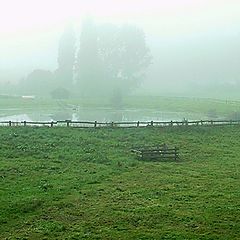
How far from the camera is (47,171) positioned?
105 ft

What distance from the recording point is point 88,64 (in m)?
100

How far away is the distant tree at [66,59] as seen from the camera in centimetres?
10788

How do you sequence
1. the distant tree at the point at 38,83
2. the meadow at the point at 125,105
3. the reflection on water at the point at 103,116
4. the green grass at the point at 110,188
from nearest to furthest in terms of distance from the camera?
the green grass at the point at 110,188 → the reflection on water at the point at 103,116 → the meadow at the point at 125,105 → the distant tree at the point at 38,83

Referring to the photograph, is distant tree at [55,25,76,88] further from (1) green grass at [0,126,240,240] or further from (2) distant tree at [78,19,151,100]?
(1) green grass at [0,126,240,240]

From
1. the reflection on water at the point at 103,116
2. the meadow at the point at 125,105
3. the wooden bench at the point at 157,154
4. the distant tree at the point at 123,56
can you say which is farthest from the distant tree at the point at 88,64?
the wooden bench at the point at 157,154

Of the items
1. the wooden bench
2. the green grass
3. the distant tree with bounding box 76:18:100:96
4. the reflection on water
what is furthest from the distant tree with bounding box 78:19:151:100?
the wooden bench

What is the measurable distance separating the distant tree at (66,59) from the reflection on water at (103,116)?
88.1 ft

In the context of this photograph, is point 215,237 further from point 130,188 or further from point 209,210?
point 130,188

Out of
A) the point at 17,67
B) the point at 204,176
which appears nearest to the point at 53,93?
the point at 204,176

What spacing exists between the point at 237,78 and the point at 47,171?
12299 centimetres

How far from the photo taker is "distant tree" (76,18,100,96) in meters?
100

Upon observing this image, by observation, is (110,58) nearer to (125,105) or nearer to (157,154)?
(125,105)

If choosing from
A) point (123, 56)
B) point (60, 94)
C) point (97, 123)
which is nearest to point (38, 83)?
point (60, 94)

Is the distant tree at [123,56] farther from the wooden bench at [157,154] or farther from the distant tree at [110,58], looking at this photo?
the wooden bench at [157,154]
